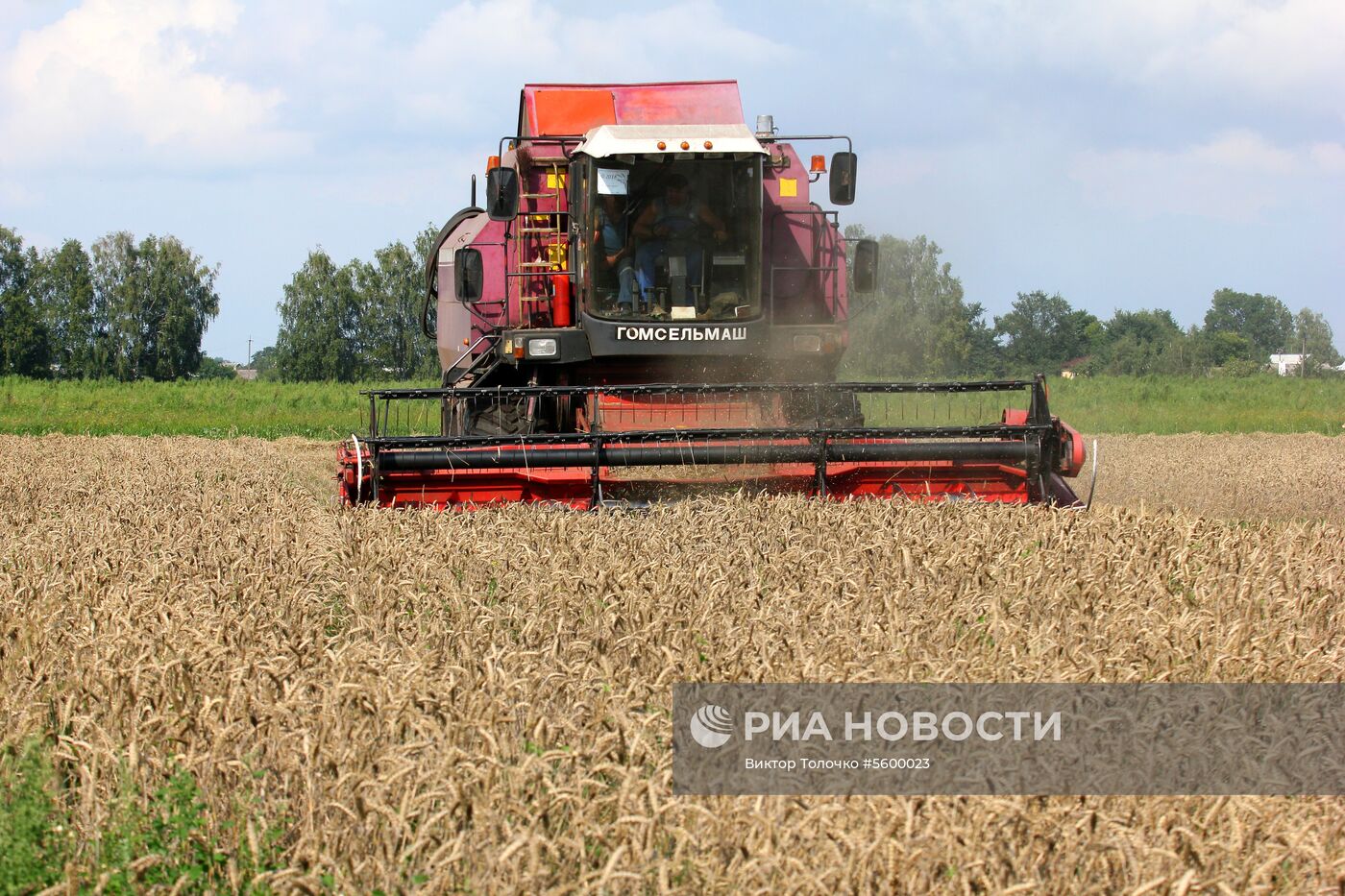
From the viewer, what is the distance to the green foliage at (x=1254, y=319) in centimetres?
12600

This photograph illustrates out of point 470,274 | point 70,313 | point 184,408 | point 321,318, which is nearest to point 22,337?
point 70,313

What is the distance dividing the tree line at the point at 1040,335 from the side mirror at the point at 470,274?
2.82 meters

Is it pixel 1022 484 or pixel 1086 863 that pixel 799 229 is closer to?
pixel 1022 484

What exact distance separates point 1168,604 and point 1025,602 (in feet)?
1.88

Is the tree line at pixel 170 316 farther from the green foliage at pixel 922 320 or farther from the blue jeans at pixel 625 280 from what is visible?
the blue jeans at pixel 625 280

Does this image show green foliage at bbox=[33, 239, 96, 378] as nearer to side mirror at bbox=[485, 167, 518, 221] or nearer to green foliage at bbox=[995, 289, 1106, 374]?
green foliage at bbox=[995, 289, 1106, 374]

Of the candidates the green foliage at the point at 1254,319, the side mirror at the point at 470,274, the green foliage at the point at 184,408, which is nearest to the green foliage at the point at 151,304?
the green foliage at the point at 184,408

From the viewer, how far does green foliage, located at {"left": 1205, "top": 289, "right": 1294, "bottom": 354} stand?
413ft

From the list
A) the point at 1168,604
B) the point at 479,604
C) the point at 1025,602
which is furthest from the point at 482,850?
the point at 1168,604

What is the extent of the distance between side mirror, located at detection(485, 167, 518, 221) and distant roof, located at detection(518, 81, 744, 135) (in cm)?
100

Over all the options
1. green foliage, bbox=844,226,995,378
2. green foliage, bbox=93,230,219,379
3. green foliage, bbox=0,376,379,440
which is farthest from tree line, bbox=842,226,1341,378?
green foliage, bbox=93,230,219,379

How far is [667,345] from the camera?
350 inches

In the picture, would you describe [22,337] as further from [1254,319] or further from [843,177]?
[1254,319]

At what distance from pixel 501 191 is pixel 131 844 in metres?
6.87
